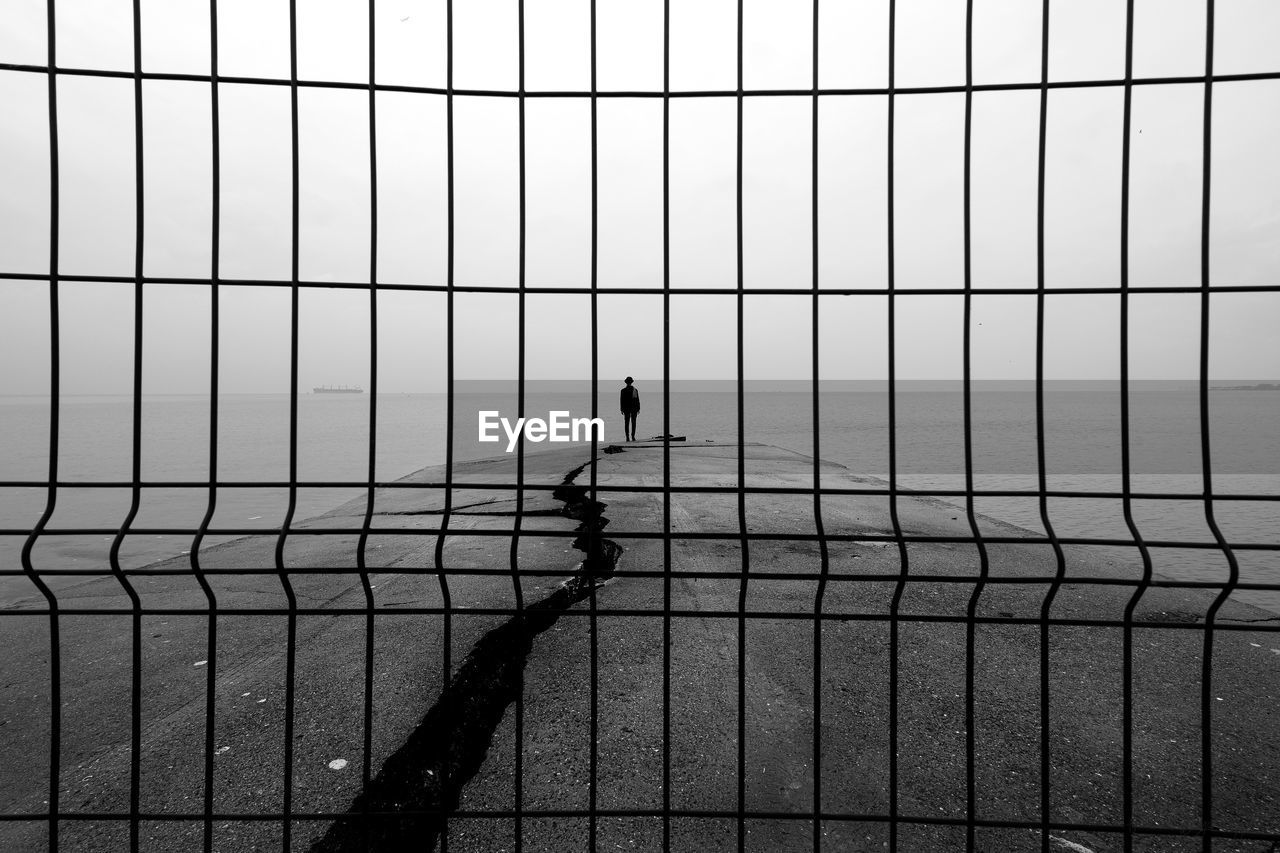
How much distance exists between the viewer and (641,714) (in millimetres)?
3156

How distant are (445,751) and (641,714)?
5.55 ft

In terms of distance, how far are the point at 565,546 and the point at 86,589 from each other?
4509mm

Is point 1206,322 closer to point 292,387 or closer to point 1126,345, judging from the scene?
point 1126,345

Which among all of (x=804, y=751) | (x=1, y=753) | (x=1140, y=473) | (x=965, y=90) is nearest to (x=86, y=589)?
(x=1, y=753)

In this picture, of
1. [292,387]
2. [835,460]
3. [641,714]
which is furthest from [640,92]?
[835,460]

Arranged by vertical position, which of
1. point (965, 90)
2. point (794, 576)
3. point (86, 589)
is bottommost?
point (86, 589)

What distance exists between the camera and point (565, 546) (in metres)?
6.36

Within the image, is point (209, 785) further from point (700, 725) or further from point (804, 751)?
point (804, 751)

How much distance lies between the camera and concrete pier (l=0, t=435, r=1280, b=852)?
2.31 m

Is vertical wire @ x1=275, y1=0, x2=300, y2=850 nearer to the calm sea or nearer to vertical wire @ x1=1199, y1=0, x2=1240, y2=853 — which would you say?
the calm sea

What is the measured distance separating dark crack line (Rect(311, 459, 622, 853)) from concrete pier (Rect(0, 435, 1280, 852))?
1cm

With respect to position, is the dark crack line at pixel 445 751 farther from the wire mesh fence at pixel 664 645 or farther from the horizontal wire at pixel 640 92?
the horizontal wire at pixel 640 92

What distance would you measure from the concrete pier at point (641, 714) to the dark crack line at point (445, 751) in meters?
0.01

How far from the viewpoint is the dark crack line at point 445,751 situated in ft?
6.06
